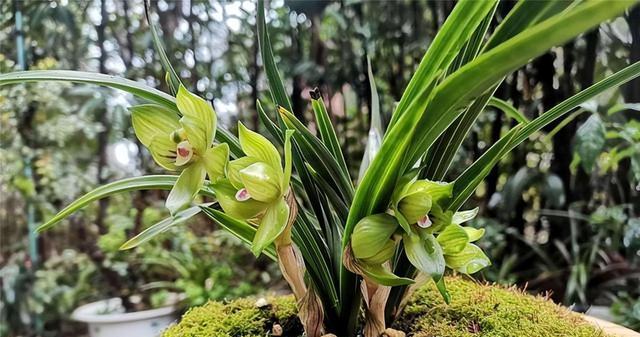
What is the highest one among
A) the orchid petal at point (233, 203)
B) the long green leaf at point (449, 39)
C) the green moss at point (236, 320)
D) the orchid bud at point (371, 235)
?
the long green leaf at point (449, 39)

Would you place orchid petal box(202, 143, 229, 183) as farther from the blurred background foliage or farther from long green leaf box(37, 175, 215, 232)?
the blurred background foliage

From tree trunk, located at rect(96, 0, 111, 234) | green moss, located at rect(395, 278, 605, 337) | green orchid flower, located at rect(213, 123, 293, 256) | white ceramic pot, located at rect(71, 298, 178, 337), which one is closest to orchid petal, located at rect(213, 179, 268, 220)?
green orchid flower, located at rect(213, 123, 293, 256)

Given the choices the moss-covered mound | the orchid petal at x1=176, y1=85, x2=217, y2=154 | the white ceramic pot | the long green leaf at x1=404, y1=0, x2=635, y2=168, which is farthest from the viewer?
the white ceramic pot

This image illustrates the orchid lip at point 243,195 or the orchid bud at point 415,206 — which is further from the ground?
the orchid lip at point 243,195

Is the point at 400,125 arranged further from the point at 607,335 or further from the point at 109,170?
the point at 109,170

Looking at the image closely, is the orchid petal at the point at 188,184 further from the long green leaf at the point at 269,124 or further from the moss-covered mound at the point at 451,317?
the moss-covered mound at the point at 451,317

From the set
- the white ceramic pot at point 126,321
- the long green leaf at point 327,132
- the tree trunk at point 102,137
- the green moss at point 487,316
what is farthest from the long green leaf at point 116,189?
the tree trunk at point 102,137

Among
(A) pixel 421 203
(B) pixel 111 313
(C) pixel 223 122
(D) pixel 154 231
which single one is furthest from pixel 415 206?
(B) pixel 111 313
